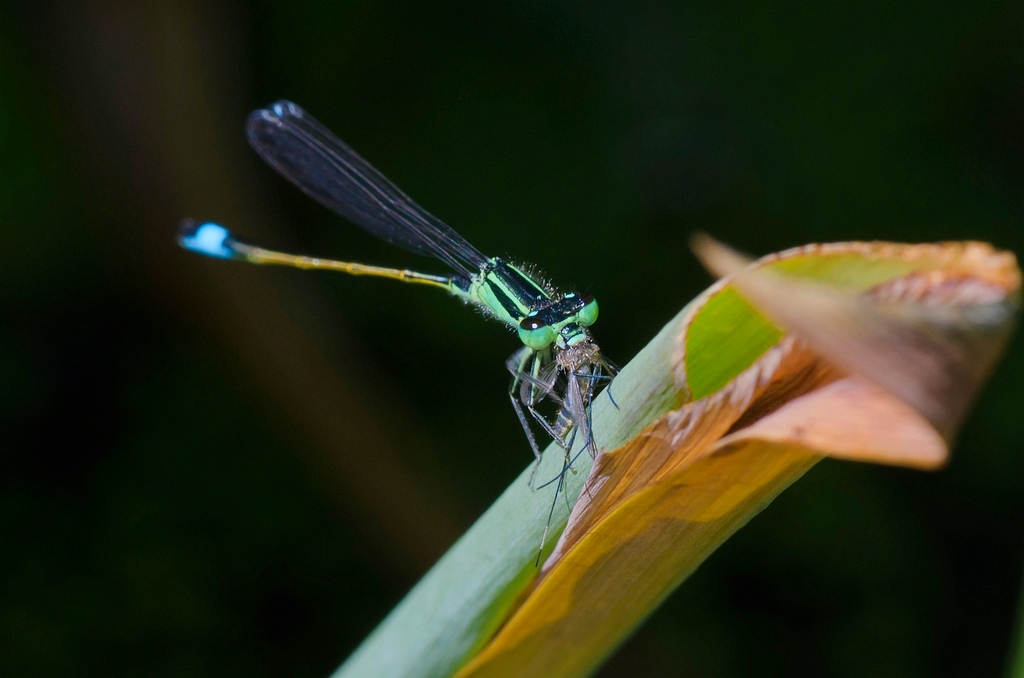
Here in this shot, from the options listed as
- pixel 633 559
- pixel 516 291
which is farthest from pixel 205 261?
pixel 633 559

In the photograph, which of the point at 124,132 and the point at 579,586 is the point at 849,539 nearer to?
the point at 579,586

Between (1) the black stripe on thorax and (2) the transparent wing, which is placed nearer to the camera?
(1) the black stripe on thorax

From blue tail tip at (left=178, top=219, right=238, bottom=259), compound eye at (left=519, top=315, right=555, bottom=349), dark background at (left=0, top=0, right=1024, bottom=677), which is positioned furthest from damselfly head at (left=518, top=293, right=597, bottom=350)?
blue tail tip at (left=178, top=219, right=238, bottom=259)

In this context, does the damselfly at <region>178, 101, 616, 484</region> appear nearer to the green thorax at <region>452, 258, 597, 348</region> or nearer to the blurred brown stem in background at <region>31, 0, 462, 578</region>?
the green thorax at <region>452, 258, 597, 348</region>

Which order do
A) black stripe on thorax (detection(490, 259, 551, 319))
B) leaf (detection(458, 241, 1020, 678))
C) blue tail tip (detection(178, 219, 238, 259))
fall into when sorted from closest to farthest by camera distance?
leaf (detection(458, 241, 1020, 678)) < black stripe on thorax (detection(490, 259, 551, 319)) < blue tail tip (detection(178, 219, 238, 259))

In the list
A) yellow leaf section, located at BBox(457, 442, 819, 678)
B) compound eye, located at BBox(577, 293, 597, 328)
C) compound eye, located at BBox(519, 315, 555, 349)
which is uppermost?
compound eye, located at BBox(519, 315, 555, 349)

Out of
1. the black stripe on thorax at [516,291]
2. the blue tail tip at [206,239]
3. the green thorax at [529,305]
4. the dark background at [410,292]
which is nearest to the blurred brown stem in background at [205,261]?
the dark background at [410,292]
